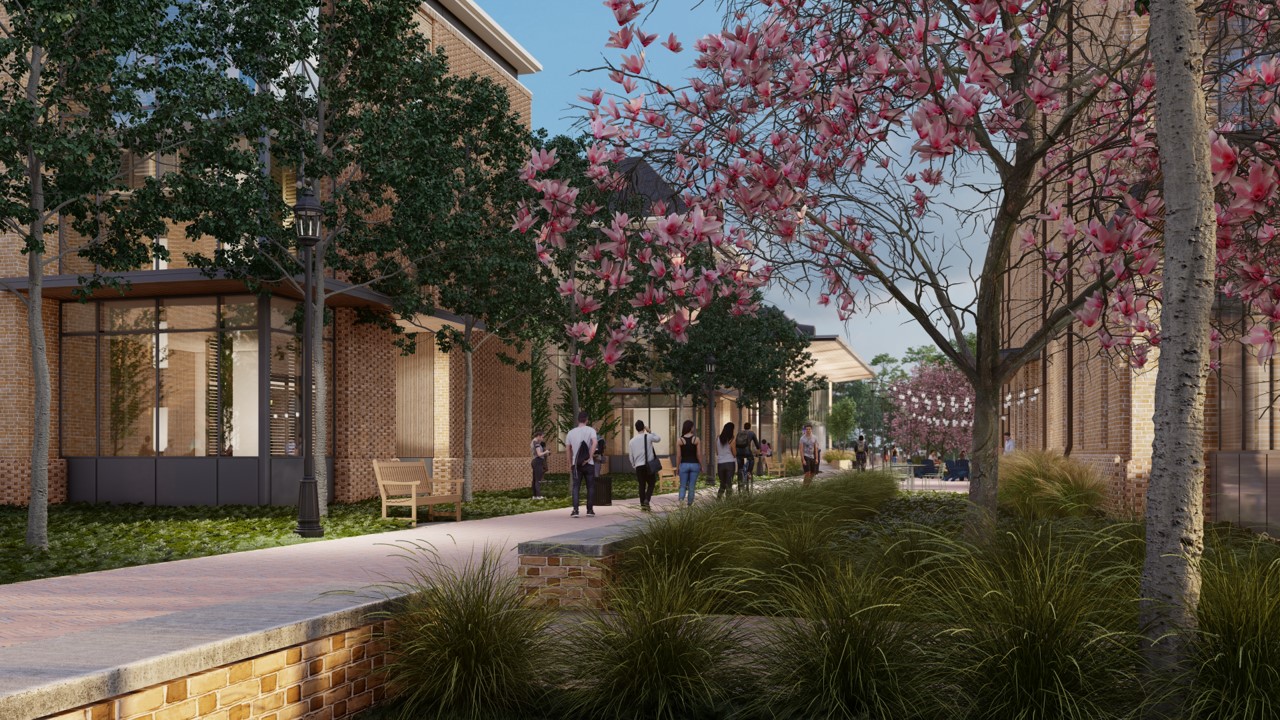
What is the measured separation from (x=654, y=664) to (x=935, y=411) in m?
67.3

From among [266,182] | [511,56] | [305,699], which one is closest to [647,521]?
[305,699]

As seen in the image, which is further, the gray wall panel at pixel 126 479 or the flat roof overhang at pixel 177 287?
the gray wall panel at pixel 126 479

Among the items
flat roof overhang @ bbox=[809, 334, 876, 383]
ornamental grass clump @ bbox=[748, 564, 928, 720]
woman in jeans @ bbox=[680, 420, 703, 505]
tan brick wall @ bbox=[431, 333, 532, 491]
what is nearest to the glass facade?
tan brick wall @ bbox=[431, 333, 532, 491]

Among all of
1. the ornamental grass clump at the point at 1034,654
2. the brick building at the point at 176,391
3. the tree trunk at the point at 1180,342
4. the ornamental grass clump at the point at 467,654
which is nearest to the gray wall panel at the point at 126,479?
the brick building at the point at 176,391

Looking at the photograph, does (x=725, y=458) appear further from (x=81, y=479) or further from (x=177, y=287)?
(x=81, y=479)

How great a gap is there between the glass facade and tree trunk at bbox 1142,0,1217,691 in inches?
902

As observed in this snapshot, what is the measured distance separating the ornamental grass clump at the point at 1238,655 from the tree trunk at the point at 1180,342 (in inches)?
4.8

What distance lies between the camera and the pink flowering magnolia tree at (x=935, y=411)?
67.9 m

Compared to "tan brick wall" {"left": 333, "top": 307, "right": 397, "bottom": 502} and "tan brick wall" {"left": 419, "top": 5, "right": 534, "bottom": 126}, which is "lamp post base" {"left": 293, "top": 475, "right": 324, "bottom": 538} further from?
"tan brick wall" {"left": 419, "top": 5, "right": 534, "bottom": 126}

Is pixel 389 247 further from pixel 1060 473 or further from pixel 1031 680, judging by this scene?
pixel 1031 680

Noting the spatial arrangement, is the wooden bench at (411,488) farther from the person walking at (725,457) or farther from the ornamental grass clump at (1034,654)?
the ornamental grass clump at (1034,654)

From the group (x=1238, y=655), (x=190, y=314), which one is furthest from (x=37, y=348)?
(x=1238, y=655)

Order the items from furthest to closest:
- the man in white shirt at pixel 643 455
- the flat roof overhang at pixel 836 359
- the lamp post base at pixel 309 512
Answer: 1. the flat roof overhang at pixel 836 359
2. the man in white shirt at pixel 643 455
3. the lamp post base at pixel 309 512

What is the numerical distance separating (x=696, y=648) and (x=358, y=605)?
1941 mm
